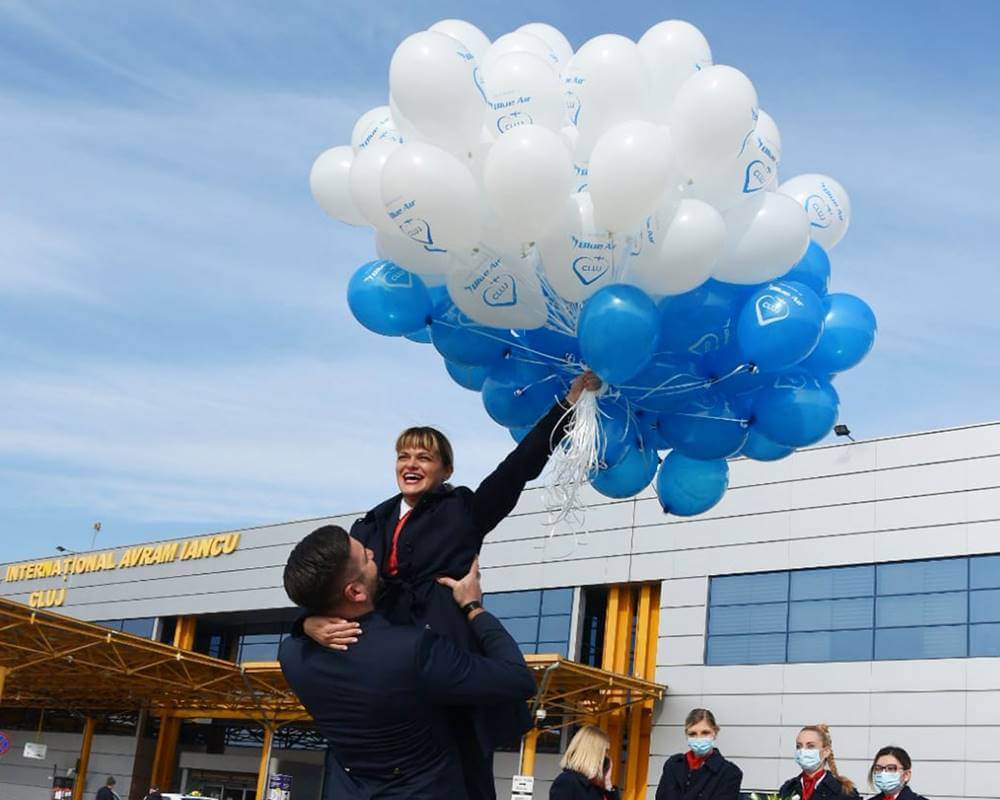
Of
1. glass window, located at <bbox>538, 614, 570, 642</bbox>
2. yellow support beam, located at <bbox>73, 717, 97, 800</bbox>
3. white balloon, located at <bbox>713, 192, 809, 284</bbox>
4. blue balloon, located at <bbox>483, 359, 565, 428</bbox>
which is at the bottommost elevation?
yellow support beam, located at <bbox>73, 717, 97, 800</bbox>

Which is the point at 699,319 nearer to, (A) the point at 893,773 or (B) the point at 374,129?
(B) the point at 374,129

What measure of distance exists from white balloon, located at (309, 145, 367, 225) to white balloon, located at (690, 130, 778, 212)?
171 centimetres

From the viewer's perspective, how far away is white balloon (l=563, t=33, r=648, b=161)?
5.73 metres

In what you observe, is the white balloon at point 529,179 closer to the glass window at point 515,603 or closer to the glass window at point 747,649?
the glass window at point 747,649

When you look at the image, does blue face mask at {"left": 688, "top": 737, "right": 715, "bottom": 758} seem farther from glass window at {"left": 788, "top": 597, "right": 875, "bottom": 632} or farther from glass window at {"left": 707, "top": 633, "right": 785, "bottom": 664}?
glass window at {"left": 707, "top": 633, "right": 785, "bottom": 664}

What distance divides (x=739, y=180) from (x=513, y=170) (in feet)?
3.69

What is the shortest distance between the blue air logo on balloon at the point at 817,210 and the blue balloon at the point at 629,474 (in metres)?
1.42

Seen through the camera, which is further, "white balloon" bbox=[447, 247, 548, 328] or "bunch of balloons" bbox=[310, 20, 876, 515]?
"white balloon" bbox=[447, 247, 548, 328]

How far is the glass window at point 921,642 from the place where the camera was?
22.3m

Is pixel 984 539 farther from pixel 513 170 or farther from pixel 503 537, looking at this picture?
pixel 513 170

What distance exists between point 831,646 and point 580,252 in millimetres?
20029

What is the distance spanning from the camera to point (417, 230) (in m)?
5.53

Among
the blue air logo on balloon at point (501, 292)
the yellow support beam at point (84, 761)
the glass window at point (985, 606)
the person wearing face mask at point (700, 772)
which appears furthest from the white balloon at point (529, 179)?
the yellow support beam at point (84, 761)

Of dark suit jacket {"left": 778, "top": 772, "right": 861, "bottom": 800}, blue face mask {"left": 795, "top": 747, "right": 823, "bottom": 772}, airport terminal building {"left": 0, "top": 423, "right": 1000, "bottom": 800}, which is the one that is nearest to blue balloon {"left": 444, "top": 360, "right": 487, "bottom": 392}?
dark suit jacket {"left": 778, "top": 772, "right": 861, "bottom": 800}
